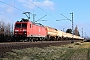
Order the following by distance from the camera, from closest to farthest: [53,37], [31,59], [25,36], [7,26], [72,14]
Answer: [31,59]
[25,36]
[72,14]
[53,37]
[7,26]

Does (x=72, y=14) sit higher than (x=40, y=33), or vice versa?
(x=72, y=14)

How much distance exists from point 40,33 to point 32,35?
7.91m

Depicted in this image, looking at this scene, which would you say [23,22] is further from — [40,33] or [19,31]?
[40,33]

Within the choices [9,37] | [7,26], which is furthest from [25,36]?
[7,26]

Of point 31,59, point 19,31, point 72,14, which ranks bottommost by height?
point 31,59

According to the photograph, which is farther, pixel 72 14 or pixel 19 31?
pixel 72 14

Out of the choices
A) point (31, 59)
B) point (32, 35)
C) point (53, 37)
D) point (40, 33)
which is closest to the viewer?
point (31, 59)

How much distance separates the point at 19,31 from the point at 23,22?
190 cm

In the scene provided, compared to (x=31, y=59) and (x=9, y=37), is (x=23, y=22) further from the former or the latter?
(x=31, y=59)

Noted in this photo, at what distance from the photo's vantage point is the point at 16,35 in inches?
1614

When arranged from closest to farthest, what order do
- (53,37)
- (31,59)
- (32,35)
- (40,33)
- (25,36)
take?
1. (31,59)
2. (25,36)
3. (32,35)
4. (40,33)
5. (53,37)

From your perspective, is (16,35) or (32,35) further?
(32,35)

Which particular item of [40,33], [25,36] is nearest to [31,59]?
[25,36]

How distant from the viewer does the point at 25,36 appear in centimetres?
4078
